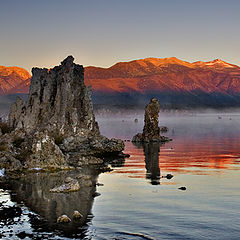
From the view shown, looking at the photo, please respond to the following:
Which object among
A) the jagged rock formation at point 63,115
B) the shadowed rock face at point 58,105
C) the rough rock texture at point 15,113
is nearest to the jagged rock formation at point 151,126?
the shadowed rock face at point 58,105

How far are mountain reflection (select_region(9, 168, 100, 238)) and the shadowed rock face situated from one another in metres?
38.2

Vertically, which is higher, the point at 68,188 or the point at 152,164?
the point at 68,188

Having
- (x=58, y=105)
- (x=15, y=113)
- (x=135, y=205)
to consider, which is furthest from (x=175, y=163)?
(x=15, y=113)

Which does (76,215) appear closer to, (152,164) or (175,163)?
(152,164)

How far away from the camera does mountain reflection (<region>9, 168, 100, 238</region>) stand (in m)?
33.1

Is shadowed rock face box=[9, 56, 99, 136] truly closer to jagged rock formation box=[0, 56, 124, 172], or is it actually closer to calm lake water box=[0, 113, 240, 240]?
jagged rock formation box=[0, 56, 124, 172]

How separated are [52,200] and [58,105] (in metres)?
59.0

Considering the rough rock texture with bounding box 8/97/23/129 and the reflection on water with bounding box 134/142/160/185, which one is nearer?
the reflection on water with bounding box 134/142/160/185

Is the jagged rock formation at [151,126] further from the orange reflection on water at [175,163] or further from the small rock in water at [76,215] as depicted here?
the small rock in water at [76,215]

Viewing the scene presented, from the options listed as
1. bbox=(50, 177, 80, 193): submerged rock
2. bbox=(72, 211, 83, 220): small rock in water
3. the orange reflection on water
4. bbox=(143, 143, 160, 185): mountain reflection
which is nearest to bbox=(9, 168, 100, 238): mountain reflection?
bbox=(72, 211, 83, 220): small rock in water

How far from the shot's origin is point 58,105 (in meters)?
99.4

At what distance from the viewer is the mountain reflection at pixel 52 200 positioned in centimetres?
3309

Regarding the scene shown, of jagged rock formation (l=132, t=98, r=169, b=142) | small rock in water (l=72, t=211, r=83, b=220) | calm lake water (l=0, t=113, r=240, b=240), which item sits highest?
jagged rock formation (l=132, t=98, r=169, b=142)

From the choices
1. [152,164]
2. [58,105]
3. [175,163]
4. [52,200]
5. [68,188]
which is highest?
[58,105]
